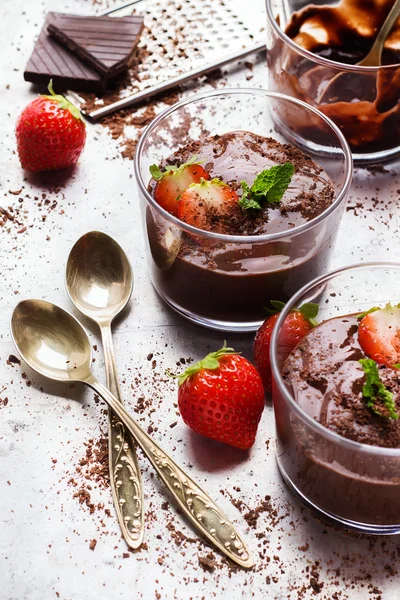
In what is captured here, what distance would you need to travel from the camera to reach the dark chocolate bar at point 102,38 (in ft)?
8.76

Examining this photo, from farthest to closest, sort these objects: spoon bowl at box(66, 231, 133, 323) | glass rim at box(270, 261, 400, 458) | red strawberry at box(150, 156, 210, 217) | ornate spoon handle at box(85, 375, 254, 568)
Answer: spoon bowl at box(66, 231, 133, 323)
red strawberry at box(150, 156, 210, 217)
ornate spoon handle at box(85, 375, 254, 568)
glass rim at box(270, 261, 400, 458)

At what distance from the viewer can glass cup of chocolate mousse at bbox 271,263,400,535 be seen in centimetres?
153

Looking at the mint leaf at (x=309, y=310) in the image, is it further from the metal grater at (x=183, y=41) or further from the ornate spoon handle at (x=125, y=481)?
the metal grater at (x=183, y=41)

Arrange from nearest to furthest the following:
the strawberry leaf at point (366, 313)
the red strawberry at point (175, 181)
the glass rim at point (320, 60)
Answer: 1. the strawberry leaf at point (366, 313)
2. the red strawberry at point (175, 181)
3. the glass rim at point (320, 60)

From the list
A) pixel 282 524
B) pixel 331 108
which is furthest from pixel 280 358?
pixel 331 108

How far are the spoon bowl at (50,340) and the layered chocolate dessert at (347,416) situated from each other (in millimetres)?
579

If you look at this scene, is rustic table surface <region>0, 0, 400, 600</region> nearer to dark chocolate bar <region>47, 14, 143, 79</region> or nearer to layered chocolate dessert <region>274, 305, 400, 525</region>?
layered chocolate dessert <region>274, 305, 400, 525</region>

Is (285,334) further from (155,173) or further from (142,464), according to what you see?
(155,173)

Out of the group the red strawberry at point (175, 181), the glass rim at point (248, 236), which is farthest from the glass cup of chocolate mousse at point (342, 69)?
the red strawberry at point (175, 181)

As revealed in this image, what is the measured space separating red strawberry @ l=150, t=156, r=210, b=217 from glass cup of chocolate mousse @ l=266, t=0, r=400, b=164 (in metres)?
0.47

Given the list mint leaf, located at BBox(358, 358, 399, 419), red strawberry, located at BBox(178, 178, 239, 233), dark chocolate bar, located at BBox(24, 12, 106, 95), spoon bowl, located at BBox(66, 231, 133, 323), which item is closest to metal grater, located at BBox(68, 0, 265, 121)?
dark chocolate bar, located at BBox(24, 12, 106, 95)

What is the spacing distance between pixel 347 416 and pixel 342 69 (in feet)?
4.00

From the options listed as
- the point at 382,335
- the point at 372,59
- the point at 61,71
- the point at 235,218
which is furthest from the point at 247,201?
the point at 61,71

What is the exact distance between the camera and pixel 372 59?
258cm
